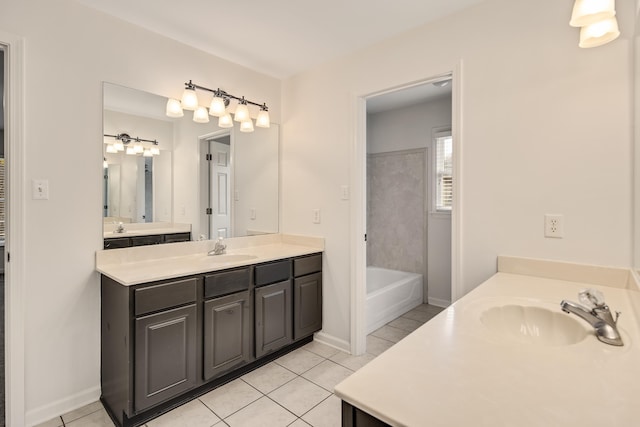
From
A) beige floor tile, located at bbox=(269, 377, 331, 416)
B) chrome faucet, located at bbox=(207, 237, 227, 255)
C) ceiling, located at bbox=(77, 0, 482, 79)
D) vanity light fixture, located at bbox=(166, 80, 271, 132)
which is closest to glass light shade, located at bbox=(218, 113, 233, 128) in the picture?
vanity light fixture, located at bbox=(166, 80, 271, 132)

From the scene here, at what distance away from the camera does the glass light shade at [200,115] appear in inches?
98.9

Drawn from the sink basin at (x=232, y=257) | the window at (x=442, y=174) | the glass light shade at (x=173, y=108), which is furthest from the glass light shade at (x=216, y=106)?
the window at (x=442, y=174)

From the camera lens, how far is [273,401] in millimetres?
2002

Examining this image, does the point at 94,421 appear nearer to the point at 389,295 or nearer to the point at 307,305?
the point at 307,305

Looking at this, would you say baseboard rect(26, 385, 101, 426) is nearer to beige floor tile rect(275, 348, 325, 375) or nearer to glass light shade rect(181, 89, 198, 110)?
beige floor tile rect(275, 348, 325, 375)

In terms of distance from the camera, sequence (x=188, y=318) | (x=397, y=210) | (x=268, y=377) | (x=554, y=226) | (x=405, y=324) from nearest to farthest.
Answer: (x=554, y=226) → (x=188, y=318) → (x=268, y=377) → (x=405, y=324) → (x=397, y=210)

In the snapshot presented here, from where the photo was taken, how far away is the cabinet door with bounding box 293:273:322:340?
8.66ft

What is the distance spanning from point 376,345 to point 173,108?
Answer: 2.48 meters

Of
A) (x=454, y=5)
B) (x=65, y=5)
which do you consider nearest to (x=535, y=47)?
(x=454, y=5)

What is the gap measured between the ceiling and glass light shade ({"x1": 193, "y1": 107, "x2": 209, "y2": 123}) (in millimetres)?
473

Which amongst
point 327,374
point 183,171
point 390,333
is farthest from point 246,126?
point 390,333

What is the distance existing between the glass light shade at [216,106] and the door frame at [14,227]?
1093mm

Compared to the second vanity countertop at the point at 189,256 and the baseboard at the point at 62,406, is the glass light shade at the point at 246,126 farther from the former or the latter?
the baseboard at the point at 62,406

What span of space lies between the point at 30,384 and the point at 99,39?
205 cm
